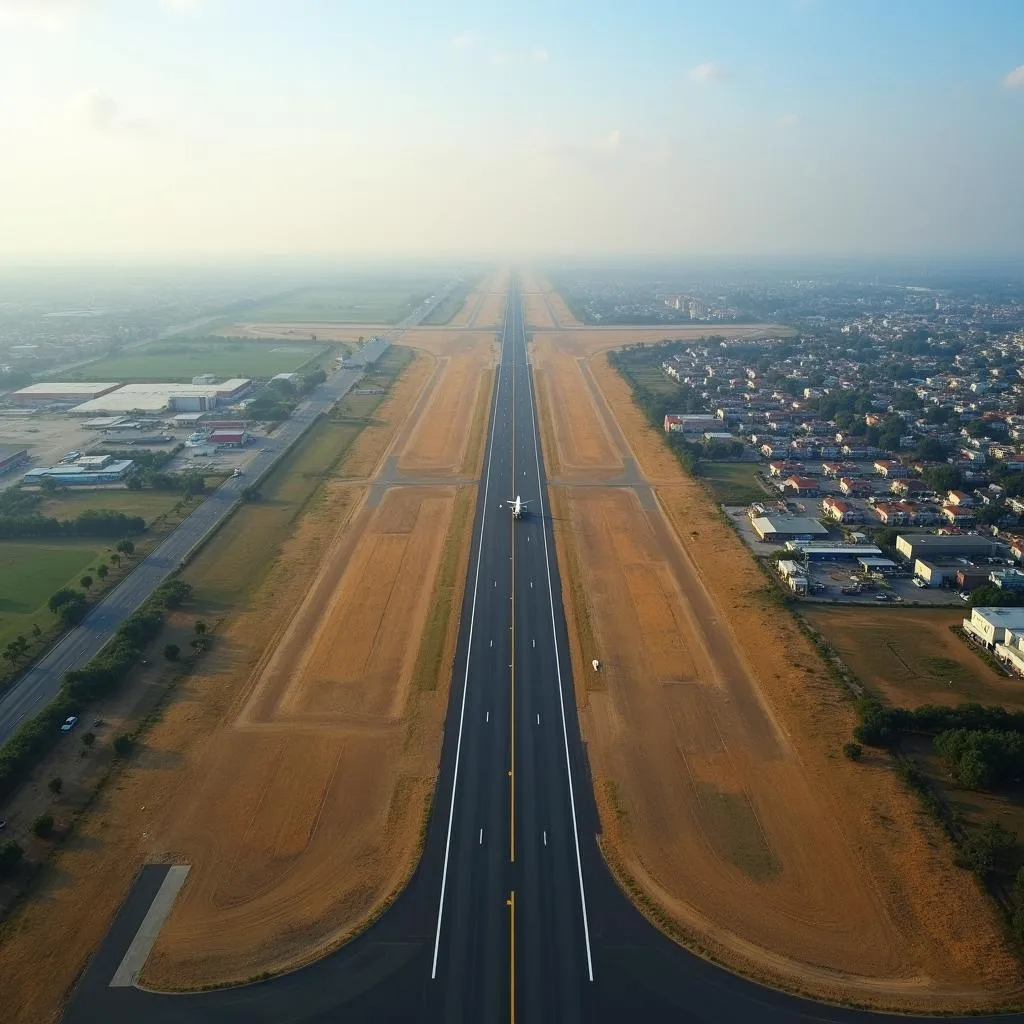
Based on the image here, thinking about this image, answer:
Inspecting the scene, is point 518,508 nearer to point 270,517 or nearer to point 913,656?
point 270,517

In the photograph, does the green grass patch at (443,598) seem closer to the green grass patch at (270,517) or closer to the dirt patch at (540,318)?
the green grass patch at (270,517)

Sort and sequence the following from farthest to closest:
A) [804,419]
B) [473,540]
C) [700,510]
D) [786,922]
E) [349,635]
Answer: [804,419] < [700,510] < [473,540] < [349,635] < [786,922]

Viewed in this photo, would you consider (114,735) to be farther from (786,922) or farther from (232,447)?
(232,447)

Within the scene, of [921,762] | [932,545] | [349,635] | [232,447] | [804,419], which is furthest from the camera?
[804,419]

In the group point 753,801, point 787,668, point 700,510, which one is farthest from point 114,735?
point 700,510

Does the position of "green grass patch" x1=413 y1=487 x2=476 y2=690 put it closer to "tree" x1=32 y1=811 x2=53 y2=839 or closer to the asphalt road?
"tree" x1=32 y1=811 x2=53 y2=839

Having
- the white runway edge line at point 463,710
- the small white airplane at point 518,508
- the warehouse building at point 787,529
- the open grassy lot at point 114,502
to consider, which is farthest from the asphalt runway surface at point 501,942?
the open grassy lot at point 114,502

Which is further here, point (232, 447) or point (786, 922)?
point (232, 447)
